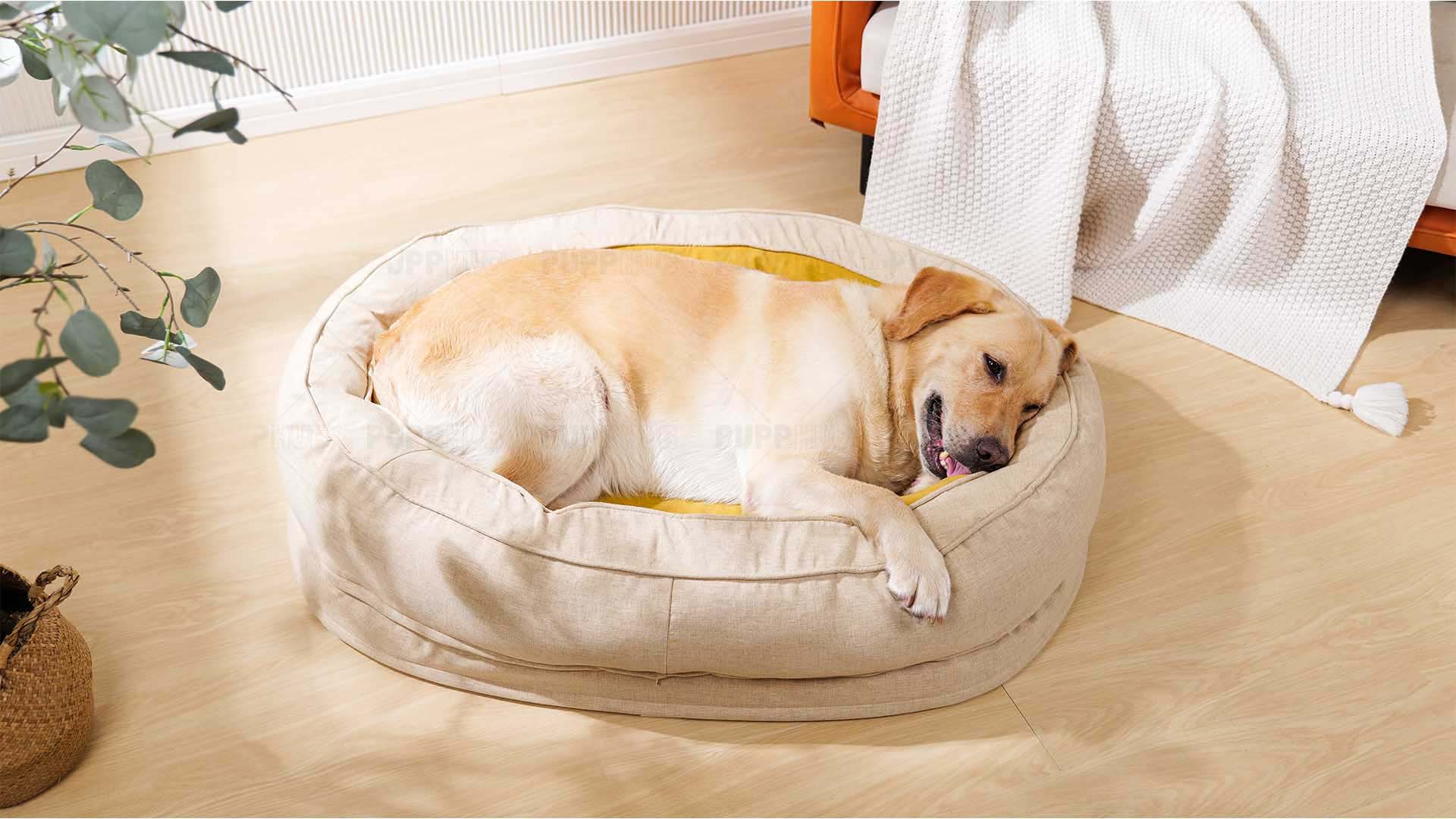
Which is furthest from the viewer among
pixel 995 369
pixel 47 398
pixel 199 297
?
pixel 995 369

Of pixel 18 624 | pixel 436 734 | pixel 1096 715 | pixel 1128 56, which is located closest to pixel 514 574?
pixel 436 734

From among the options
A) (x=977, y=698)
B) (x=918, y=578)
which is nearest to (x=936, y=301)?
(x=918, y=578)

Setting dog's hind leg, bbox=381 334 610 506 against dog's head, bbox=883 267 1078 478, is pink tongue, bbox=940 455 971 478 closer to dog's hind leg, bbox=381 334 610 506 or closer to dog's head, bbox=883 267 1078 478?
dog's head, bbox=883 267 1078 478

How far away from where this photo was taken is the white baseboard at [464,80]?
A: 363 centimetres

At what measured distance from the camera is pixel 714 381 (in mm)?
2123

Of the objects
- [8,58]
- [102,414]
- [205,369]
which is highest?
[8,58]

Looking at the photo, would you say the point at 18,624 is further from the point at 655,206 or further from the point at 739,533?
the point at 655,206

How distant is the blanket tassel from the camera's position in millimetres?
2693

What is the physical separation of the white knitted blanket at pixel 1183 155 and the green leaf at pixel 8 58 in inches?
84.0

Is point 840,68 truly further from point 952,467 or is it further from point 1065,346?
point 952,467

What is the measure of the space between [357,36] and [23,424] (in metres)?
3.05

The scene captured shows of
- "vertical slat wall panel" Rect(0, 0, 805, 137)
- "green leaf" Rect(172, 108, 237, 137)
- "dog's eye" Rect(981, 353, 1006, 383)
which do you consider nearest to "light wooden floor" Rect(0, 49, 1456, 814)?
"dog's eye" Rect(981, 353, 1006, 383)

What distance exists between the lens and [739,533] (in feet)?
6.31

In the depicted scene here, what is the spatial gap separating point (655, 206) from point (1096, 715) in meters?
2.17
